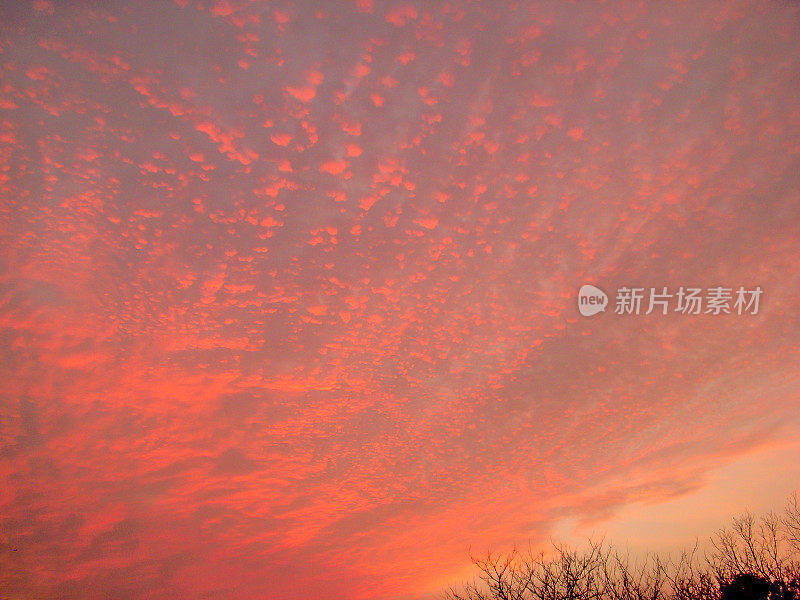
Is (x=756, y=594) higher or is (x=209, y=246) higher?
(x=209, y=246)

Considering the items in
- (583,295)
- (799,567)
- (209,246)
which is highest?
(209,246)

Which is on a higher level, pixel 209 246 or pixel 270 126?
pixel 270 126

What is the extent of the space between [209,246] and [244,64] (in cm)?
295

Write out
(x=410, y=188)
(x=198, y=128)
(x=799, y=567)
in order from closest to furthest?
(x=198, y=128) → (x=410, y=188) → (x=799, y=567)

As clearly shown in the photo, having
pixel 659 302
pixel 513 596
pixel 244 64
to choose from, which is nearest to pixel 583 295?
pixel 659 302

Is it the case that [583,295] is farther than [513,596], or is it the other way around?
[513,596]

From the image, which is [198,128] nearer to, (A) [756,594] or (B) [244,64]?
(B) [244,64]

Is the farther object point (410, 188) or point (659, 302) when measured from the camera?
point (659, 302)

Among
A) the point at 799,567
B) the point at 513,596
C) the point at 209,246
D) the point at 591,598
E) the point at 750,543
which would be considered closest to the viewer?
the point at 209,246

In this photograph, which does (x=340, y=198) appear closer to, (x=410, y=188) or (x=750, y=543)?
(x=410, y=188)

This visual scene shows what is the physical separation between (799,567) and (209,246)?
22173 mm

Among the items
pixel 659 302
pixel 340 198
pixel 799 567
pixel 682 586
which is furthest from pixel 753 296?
pixel 682 586

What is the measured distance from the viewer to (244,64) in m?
4.78

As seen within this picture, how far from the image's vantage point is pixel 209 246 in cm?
661
